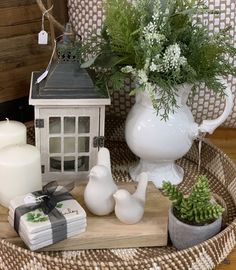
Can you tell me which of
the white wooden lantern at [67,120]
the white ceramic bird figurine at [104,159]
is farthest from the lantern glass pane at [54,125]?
the white ceramic bird figurine at [104,159]

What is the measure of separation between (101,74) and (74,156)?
0.15 metres

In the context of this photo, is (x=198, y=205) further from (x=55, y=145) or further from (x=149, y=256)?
(x=55, y=145)

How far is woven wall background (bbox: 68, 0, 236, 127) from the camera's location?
1.07m

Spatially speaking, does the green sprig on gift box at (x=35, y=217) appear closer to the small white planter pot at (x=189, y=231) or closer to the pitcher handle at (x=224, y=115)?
the small white planter pot at (x=189, y=231)

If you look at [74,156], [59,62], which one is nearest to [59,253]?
[74,156]

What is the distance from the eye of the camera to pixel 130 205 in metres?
0.78

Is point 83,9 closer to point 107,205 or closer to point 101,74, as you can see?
point 101,74

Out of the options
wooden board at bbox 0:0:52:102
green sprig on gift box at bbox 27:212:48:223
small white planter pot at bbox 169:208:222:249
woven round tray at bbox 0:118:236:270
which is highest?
wooden board at bbox 0:0:52:102

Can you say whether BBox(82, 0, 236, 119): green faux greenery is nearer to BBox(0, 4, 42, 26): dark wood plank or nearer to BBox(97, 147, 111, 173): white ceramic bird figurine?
BBox(97, 147, 111, 173): white ceramic bird figurine

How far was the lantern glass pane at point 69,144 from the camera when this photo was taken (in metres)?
0.91

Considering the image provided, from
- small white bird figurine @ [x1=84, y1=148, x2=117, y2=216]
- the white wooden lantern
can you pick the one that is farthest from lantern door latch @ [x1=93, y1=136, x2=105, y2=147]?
small white bird figurine @ [x1=84, y1=148, x2=117, y2=216]

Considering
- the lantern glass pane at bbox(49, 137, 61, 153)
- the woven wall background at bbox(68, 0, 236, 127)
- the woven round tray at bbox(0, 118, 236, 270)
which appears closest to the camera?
the woven round tray at bbox(0, 118, 236, 270)

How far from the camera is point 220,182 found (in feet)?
3.21

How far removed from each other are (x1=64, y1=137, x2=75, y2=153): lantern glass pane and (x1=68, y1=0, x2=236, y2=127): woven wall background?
0.22 meters
